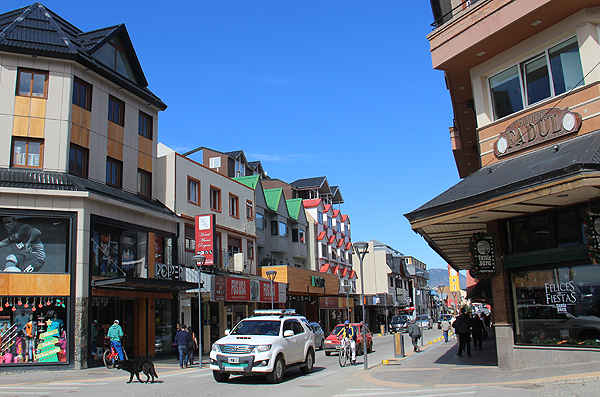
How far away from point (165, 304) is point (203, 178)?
8019 millimetres

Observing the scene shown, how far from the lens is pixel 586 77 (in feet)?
40.1

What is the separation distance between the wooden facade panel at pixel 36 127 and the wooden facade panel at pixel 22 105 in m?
0.36

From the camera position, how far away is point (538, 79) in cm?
1359

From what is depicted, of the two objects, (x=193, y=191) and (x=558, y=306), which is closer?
(x=558, y=306)

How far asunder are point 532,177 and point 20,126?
1818cm

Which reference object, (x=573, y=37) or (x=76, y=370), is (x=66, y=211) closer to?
(x=76, y=370)

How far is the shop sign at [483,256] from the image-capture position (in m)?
14.0

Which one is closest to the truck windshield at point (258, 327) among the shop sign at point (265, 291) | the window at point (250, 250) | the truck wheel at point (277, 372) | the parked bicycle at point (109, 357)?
the truck wheel at point (277, 372)

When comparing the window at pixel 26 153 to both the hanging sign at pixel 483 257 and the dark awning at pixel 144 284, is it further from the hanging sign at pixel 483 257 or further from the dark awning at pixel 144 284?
the hanging sign at pixel 483 257

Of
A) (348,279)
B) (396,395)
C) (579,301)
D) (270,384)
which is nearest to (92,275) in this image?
(270,384)

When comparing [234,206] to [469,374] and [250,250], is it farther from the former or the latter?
[469,374]

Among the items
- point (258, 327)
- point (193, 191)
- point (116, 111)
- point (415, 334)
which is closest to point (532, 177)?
point (258, 327)

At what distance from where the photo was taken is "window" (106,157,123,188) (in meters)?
22.7

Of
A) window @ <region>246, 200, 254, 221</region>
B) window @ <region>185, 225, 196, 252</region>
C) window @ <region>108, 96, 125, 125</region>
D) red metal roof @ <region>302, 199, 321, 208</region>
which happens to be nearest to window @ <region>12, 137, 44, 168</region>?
window @ <region>108, 96, 125, 125</region>
